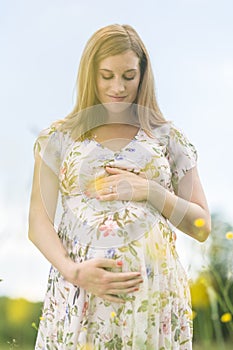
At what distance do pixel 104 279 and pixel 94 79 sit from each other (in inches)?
Answer: 28.7

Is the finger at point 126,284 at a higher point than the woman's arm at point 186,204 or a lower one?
lower

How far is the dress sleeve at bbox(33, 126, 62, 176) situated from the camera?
262cm

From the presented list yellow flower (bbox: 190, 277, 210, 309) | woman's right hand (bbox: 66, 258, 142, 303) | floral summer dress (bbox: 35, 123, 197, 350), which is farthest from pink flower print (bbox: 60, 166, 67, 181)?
yellow flower (bbox: 190, 277, 210, 309)

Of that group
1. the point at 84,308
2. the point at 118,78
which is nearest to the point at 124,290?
the point at 84,308

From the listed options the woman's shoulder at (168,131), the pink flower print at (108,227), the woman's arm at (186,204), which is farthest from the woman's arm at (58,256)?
the woman's shoulder at (168,131)

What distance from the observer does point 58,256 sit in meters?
2.43

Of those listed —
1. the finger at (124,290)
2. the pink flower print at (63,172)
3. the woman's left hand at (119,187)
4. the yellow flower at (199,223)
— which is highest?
the pink flower print at (63,172)

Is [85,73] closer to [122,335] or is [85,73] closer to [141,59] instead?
[141,59]

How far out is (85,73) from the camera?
104 inches

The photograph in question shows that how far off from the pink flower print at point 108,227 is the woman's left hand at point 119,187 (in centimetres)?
8

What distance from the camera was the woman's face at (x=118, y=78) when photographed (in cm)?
255

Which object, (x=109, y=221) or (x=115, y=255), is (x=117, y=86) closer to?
(x=109, y=221)

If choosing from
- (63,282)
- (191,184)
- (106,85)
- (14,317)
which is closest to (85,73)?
(106,85)

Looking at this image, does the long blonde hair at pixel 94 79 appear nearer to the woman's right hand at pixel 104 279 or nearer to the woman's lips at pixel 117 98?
the woman's lips at pixel 117 98
